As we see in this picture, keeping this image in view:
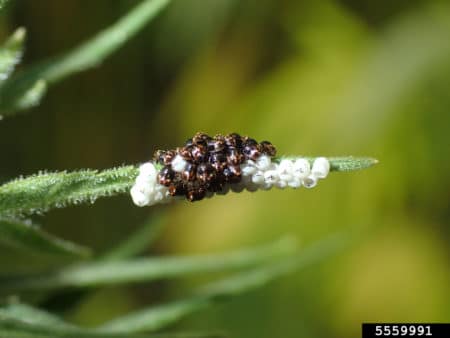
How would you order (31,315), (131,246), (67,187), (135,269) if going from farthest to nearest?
(131,246) → (135,269) → (31,315) → (67,187)

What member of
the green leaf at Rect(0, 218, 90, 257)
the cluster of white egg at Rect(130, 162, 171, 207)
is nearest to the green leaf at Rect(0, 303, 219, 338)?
the green leaf at Rect(0, 218, 90, 257)

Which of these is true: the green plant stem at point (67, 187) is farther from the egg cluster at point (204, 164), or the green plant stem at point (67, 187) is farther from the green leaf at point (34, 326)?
the green leaf at point (34, 326)

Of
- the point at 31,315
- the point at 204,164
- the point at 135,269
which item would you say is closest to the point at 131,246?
the point at 135,269

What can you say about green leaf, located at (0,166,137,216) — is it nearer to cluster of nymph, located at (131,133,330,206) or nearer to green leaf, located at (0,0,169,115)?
cluster of nymph, located at (131,133,330,206)

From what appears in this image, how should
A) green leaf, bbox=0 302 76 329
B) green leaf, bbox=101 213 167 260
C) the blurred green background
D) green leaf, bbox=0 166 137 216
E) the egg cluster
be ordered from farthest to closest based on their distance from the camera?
the blurred green background → green leaf, bbox=101 213 167 260 → green leaf, bbox=0 302 76 329 → the egg cluster → green leaf, bbox=0 166 137 216

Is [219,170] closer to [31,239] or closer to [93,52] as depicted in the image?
[31,239]

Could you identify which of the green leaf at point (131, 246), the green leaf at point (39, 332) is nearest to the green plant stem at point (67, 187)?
the green leaf at point (39, 332)
